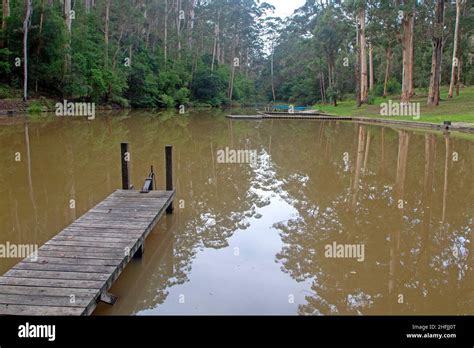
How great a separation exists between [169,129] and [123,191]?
1441 centimetres

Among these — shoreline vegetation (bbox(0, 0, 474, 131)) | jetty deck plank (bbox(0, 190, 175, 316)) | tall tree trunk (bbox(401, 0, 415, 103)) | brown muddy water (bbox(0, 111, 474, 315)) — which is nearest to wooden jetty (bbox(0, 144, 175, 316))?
jetty deck plank (bbox(0, 190, 175, 316))

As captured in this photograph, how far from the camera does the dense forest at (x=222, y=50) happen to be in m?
29.2

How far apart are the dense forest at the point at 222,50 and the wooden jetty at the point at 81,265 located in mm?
24422

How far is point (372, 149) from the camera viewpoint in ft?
51.0

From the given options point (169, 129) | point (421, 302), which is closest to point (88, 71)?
point (169, 129)

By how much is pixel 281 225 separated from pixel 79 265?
3.59m

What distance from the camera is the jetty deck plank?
3762 millimetres

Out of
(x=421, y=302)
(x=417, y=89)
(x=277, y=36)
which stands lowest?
(x=421, y=302)

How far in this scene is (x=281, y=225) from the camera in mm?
7258

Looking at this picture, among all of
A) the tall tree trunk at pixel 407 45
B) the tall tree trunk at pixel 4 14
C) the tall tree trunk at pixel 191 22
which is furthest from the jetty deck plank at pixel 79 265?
the tall tree trunk at pixel 191 22

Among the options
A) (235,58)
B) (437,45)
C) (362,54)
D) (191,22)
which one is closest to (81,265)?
(437,45)

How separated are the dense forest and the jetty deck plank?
24561 millimetres

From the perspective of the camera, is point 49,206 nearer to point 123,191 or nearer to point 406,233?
point 123,191

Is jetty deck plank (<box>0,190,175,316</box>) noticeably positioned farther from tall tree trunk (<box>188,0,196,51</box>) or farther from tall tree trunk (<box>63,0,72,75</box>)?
tall tree trunk (<box>188,0,196,51</box>)
